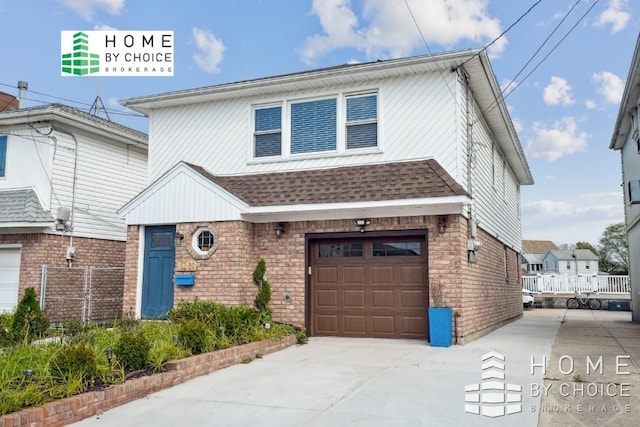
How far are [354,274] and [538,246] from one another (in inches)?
3234

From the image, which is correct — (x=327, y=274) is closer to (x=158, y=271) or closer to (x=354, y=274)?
(x=354, y=274)

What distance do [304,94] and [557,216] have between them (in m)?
25.8

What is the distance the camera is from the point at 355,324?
36.1ft

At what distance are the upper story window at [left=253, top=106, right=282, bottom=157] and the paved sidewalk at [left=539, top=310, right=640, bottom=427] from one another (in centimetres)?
719

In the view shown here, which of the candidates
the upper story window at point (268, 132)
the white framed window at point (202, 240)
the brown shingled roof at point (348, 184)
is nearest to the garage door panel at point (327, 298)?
the brown shingled roof at point (348, 184)

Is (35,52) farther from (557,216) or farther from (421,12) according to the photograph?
(557,216)

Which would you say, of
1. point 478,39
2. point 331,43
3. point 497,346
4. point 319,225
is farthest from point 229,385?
point 331,43

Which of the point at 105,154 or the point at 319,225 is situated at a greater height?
the point at 105,154

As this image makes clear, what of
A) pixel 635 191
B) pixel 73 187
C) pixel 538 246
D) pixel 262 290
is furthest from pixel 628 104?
pixel 538 246

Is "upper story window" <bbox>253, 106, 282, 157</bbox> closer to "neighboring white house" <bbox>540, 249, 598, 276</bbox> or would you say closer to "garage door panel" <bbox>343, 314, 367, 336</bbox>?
"garage door panel" <bbox>343, 314, 367, 336</bbox>

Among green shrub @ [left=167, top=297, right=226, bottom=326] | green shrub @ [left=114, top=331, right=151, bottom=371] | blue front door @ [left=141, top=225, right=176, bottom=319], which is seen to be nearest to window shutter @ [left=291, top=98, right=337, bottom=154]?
blue front door @ [left=141, top=225, right=176, bottom=319]

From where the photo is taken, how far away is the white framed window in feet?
36.9

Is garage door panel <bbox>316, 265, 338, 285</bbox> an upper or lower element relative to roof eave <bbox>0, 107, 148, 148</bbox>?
lower

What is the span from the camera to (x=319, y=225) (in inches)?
436
